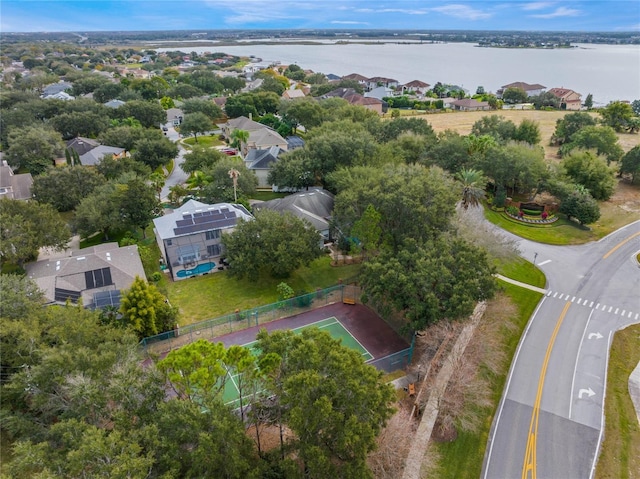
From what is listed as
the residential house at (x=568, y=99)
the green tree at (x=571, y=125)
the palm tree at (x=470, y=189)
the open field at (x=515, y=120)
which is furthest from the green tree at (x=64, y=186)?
the residential house at (x=568, y=99)

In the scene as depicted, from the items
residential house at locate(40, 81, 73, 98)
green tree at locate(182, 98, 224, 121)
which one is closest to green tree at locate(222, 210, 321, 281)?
green tree at locate(182, 98, 224, 121)

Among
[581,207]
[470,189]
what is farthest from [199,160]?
[581,207]

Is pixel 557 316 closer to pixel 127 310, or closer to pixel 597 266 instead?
pixel 597 266

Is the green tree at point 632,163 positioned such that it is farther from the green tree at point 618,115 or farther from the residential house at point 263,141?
the residential house at point 263,141

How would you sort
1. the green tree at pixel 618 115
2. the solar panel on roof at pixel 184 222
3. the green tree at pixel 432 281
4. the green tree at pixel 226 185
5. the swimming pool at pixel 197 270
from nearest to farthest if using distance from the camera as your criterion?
the green tree at pixel 432 281
the swimming pool at pixel 197 270
the solar panel on roof at pixel 184 222
the green tree at pixel 226 185
the green tree at pixel 618 115

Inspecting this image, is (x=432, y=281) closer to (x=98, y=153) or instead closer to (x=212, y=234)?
(x=212, y=234)

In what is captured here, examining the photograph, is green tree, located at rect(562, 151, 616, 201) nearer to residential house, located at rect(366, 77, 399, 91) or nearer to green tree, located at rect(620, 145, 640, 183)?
green tree, located at rect(620, 145, 640, 183)

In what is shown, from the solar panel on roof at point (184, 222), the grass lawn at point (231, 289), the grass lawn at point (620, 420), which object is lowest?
the grass lawn at point (231, 289)
